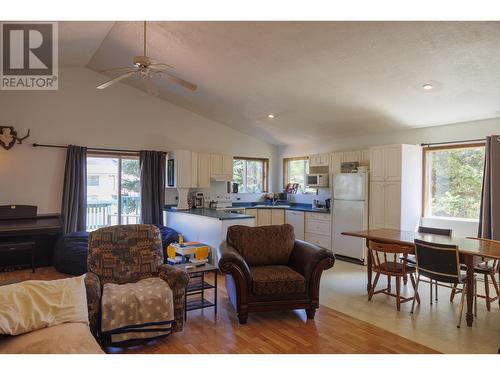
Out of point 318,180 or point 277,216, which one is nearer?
point 318,180

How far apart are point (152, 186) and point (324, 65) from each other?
12.3 feet

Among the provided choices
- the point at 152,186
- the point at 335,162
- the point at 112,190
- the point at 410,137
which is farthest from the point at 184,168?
the point at 410,137

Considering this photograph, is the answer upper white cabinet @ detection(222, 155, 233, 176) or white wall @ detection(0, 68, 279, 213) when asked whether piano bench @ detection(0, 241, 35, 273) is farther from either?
upper white cabinet @ detection(222, 155, 233, 176)

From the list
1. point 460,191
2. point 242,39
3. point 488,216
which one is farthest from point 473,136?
point 242,39

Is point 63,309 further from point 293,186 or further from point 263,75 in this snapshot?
point 293,186

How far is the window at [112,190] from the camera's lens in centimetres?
607

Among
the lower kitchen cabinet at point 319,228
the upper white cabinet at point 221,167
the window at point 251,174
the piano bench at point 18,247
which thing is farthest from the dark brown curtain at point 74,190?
the lower kitchen cabinet at point 319,228

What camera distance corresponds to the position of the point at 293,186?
7.72 metres

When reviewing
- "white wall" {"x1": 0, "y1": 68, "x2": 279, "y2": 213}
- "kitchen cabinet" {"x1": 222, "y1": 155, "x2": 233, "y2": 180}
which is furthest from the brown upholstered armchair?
"white wall" {"x1": 0, "y1": 68, "x2": 279, "y2": 213}

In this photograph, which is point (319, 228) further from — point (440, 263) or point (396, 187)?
point (440, 263)

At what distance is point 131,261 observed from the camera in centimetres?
311

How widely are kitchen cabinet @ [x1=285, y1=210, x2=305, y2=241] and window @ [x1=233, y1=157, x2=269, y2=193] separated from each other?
121 cm

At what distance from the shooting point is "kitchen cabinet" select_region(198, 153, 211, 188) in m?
6.64

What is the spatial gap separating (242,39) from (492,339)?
3757 millimetres
